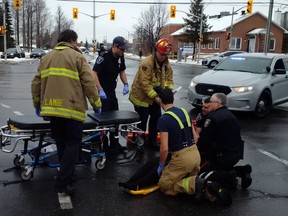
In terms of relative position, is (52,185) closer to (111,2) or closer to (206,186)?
(206,186)

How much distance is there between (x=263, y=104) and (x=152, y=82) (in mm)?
4669

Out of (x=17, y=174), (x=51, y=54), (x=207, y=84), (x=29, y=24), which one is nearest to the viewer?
(x=51, y=54)

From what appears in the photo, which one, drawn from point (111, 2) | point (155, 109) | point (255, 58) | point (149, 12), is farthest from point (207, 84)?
point (149, 12)

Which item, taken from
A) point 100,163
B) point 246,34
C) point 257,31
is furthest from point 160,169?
point 246,34

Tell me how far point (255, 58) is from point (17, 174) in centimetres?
786

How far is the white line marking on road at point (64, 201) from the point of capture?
3.96 meters

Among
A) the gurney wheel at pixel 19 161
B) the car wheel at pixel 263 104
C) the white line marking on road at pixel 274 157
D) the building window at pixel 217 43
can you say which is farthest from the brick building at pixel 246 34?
the gurney wheel at pixel 19 161

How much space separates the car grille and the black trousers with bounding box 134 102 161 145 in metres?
3.26

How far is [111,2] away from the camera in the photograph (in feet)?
143

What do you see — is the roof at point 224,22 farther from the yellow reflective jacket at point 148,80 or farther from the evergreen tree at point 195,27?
the yellow reflective jacket at point 148,80

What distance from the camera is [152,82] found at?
19.5ft

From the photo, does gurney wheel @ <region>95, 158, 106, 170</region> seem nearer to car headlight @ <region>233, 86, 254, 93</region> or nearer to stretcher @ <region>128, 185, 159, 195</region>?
stretcher @ <region>128, 185, 159, 195</region>

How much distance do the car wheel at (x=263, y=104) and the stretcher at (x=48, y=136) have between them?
4585mm

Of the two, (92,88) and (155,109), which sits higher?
(92,88)
